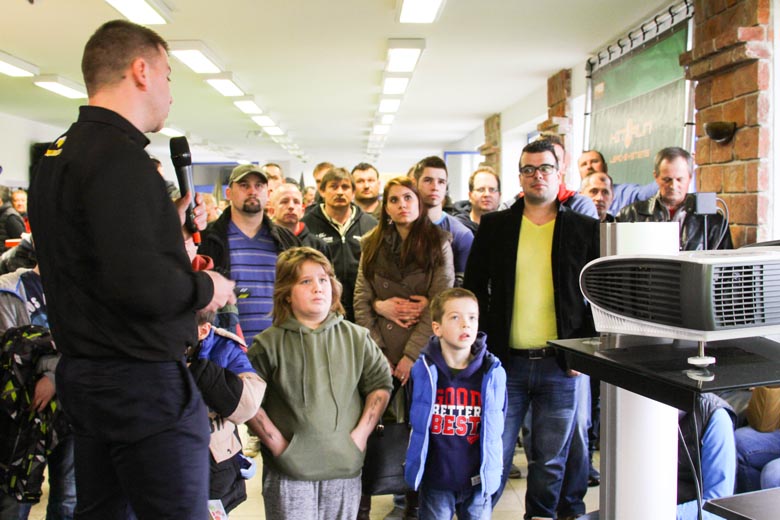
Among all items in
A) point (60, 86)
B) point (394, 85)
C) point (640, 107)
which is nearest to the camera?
point (640, 107)

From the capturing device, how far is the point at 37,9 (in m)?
4.50

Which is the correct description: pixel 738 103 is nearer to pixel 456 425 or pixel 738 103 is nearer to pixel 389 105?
pixel 456 425

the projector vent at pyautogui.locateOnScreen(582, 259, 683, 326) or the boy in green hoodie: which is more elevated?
the projector vent at pyautogui.locateOnScreen(582, 259, 683, 326)

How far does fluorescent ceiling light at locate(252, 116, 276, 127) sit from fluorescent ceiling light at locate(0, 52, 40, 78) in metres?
3.35

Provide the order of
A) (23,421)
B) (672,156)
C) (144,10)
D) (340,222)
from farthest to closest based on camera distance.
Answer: (144,10) → (340,222) → (672,156) → (23,421)

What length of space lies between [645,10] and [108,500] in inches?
173

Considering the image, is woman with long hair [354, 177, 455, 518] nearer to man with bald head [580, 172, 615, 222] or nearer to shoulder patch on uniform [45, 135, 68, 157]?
man with bald head [580, 172, 615, 222]

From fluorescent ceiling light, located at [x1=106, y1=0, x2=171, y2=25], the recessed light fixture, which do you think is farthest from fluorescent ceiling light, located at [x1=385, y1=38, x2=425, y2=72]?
fluorescent ceiling light, located at [x1=106, y1=0, x2=171, y2=25]

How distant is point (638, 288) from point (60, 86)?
24.3ft

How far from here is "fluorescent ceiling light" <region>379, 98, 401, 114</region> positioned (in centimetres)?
799

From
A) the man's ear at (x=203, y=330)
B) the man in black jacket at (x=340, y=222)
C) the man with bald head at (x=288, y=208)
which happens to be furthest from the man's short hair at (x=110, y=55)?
the man with bald head at (x=288, y=208)

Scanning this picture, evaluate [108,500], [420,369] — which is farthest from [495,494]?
[108,500]

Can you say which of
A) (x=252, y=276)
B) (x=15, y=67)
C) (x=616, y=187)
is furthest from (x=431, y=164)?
(x=15, y=67)

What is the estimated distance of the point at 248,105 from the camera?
826cm
